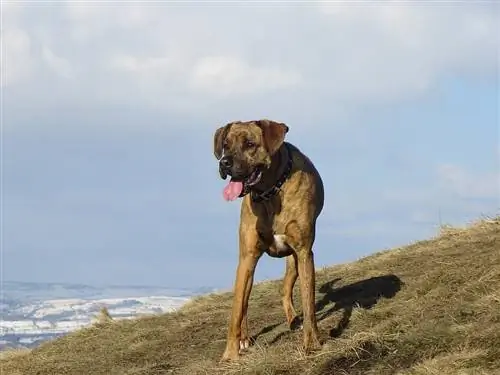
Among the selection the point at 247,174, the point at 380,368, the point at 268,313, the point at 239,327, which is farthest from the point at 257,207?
the point at 268,313

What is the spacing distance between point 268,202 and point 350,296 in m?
3.47

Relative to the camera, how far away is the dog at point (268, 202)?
8336 millimetres

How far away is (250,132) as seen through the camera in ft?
27.5

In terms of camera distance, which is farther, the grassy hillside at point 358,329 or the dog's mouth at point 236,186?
the dog's mouth at point 236,186

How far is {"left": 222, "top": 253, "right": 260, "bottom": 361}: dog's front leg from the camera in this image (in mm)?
8906

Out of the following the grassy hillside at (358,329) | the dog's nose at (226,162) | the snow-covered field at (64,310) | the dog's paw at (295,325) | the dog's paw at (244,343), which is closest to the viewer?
the grassy hillside at (358,329)

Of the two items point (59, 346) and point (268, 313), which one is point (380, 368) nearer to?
point (268, 313)

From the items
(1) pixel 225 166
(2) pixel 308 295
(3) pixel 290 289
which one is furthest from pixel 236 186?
(3) pixel 290 289

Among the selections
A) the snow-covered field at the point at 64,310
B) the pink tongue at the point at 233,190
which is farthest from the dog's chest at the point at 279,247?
the snow-covered field at the point at 64,310

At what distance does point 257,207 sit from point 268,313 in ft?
12.1

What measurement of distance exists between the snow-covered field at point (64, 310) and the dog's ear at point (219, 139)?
22.5 ft

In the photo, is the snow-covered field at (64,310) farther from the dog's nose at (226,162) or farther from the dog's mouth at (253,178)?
the dog's nose at (226,162)

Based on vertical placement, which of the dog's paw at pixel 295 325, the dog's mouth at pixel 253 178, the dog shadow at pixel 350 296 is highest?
the dog's mouth at pixel 253 178

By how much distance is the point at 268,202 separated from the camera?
8719mm
